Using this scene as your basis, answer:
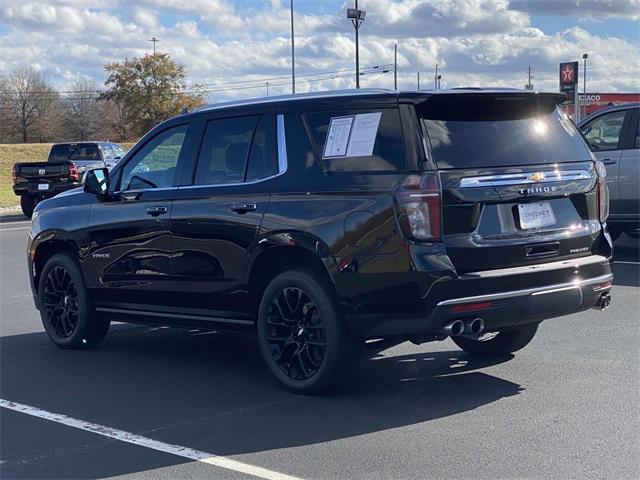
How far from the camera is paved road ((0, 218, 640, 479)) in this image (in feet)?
15.3

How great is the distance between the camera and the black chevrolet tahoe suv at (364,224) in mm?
5309

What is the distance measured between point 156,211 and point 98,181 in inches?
31.3

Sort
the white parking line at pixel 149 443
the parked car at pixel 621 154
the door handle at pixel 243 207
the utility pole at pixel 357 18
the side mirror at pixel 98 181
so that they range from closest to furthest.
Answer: the white parking line at pixel 149 443, the door handle at pixel 243 207, the side mirror at pixel 98 181, the parked car at pixel 621 154, the utility pole at pixel 357 18

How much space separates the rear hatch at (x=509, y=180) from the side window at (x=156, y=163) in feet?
7.37

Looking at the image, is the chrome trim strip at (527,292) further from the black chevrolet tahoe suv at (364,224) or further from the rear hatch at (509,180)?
the rear hatch at (509,180)

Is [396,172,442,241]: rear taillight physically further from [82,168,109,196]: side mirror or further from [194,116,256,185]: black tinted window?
[82,168,109,196]: side mirror

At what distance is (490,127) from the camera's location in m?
5.73

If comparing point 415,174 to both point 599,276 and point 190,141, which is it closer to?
point 599,276

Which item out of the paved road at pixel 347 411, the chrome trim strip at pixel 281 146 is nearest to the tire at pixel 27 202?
the paved road at pixel 347 411

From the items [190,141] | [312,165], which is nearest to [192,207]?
[190,141]

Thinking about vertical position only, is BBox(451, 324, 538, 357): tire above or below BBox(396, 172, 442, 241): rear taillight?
below

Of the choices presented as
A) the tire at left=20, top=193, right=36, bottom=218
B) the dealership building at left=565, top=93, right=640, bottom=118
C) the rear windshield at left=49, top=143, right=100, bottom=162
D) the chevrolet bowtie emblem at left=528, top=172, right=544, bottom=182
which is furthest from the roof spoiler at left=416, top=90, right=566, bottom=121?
the dealership building at left=565, top=93, right=640, bottom=118

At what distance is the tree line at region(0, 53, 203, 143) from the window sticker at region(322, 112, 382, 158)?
6427 centimetres

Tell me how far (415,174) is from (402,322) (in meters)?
0.91
